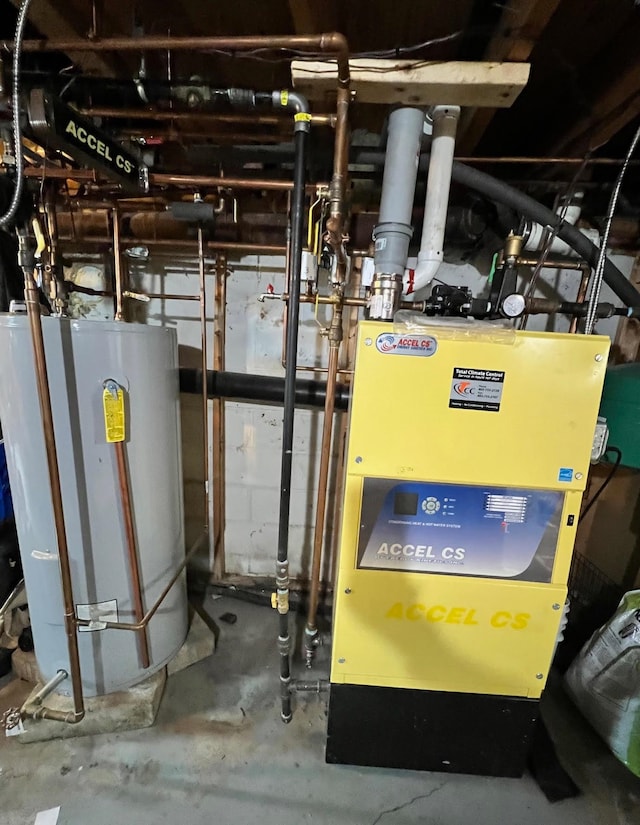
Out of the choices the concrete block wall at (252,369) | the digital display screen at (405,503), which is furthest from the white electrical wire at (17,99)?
the digital display screen at (405,503)

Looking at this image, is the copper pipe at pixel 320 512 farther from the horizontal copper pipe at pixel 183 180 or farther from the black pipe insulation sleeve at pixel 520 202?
the black pipe insulation sleeve at pixel 520 202

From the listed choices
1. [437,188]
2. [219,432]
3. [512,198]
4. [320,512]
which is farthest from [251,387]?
[512,198]

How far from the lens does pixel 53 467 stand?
1.12m

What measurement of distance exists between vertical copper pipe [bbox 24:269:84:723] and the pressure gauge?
1288 millimetres

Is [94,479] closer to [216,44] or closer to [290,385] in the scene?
[290,385]

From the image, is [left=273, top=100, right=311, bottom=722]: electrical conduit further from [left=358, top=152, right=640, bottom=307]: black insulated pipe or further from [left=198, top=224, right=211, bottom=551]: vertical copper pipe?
[left=198, top=224, right=211, bottom=551]: vertical copper pipe

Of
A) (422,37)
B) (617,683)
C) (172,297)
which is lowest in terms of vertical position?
(617,683)

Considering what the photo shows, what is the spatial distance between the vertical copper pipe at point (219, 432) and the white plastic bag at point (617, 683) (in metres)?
1.66

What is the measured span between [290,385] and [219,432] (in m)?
0.93

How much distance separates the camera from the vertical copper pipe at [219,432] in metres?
1.78

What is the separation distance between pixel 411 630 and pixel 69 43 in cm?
176

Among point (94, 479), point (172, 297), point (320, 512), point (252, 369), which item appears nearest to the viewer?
point (94, 479)

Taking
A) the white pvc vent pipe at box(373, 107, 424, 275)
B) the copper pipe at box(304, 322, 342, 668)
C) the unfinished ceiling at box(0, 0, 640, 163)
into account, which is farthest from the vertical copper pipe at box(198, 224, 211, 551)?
the white pvc vent pipe at box(373, 107, 424, 275)

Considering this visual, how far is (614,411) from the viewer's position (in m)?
1.48
